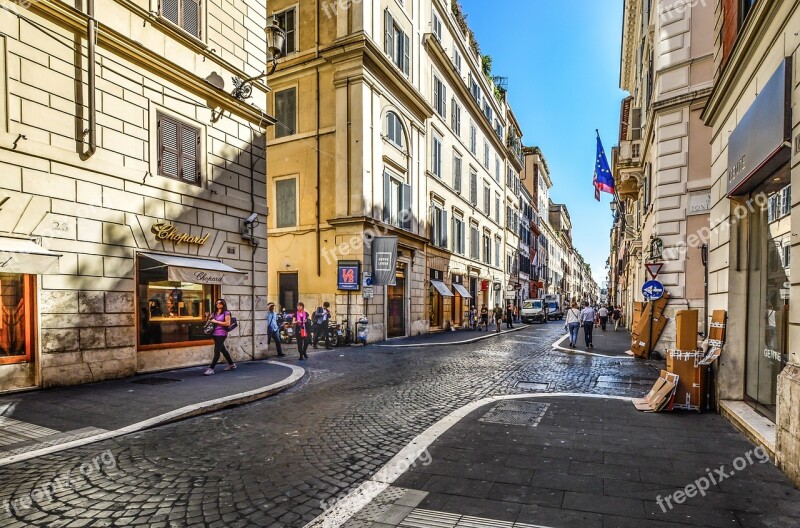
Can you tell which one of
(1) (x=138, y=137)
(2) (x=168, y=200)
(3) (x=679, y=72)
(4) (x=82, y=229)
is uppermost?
(3) (x=679, y=72)

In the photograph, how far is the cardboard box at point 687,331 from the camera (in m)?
7.02

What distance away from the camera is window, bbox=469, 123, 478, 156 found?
33125 mm

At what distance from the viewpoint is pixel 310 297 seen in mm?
19875

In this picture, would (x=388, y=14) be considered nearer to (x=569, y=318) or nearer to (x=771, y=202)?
(x=569, y=318)

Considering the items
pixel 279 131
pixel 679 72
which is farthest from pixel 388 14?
pixel 679 72

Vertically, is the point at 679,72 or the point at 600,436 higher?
the point at 679,72

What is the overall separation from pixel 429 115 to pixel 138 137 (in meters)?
17.0

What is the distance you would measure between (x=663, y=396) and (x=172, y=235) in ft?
34.2

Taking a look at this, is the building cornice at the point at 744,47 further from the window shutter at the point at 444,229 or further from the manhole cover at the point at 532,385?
the window shutter at the point at 444,229

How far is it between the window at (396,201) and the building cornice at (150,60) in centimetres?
746

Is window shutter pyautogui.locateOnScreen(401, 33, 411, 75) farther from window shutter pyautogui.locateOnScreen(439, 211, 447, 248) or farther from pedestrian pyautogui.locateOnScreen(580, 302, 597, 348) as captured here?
pedestrian pyautogui.locateOnScreen(580, 302, 597, 348)

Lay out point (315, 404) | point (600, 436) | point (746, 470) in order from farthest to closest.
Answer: point (315, 404)
point (600, 436)
point (746, 470)

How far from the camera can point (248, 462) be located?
4891mm

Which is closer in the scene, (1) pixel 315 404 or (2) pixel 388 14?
(1) pixel 315 404
